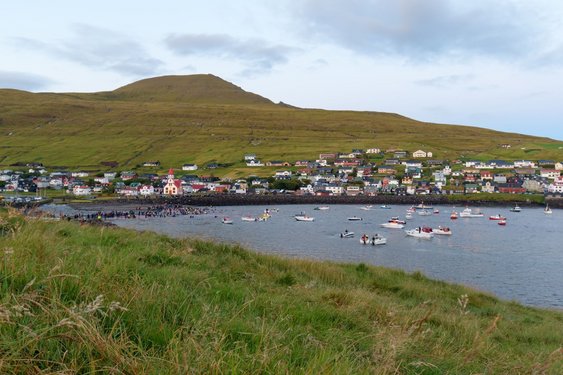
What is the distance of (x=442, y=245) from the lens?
5509 centimetres

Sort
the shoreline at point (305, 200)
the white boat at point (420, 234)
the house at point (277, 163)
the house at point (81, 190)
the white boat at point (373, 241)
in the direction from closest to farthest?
1. the white boat at point (373, 241)
2. the white boat at point (420, 234)
3. the shoreline at point (305, 200)
4. the house at point (81, 190)
5. the house at point (277, 163)

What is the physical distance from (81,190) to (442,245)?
95849mm

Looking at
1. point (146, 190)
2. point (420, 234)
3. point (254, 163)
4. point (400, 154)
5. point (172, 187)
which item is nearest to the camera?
point (420, 234)

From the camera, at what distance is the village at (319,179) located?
126562 mm

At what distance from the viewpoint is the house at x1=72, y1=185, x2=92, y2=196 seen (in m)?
119

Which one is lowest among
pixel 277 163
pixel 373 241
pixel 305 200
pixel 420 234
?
pixel 305 200

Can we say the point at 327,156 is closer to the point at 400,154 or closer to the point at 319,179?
the point at 400,154

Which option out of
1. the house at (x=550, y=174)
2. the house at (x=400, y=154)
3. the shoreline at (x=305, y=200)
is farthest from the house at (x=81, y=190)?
the house at (x=550, y=174)

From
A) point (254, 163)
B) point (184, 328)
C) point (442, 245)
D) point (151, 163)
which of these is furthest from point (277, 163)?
point (184, 328)

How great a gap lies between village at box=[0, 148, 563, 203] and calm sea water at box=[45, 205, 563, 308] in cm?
4027

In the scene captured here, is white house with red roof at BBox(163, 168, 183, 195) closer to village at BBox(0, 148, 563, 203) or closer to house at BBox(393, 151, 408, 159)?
village at BBox(0, 148, 563, 203)

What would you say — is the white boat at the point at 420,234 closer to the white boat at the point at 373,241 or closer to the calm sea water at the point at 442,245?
the calm sea water at the point at 442,245

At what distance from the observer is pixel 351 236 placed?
197ft

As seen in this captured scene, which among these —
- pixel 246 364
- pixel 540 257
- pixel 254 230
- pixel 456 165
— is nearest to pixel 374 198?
pixel 456 165
